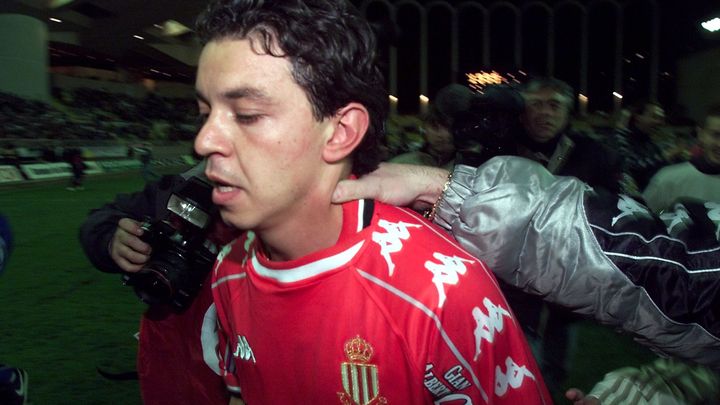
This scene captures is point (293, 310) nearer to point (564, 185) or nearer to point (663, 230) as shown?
point (564, 185)

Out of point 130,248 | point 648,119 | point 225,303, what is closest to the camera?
point 225,303

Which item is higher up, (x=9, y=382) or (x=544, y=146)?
(x=544, y=146)

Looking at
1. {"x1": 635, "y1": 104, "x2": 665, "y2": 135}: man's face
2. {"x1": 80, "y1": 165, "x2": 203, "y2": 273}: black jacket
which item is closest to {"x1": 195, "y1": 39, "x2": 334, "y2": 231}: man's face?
{"x1": 80, "y1": 165, "x2": 203, "y2": 273}: black jacket

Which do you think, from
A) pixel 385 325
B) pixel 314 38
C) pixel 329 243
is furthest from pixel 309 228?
pixel 314 38

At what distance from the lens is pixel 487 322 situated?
4.53 ft

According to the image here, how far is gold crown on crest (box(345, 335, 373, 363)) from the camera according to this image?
4.70 feet

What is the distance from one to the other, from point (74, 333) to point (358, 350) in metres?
4.41

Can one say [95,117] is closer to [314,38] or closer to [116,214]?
[116,214]

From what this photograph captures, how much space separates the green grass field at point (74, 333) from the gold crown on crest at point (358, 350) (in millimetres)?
2896

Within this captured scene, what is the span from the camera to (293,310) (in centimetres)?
154

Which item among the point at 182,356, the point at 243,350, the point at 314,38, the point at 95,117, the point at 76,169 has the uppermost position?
the point at 314,38

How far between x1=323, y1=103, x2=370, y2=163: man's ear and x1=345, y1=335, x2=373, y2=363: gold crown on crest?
0.40 m

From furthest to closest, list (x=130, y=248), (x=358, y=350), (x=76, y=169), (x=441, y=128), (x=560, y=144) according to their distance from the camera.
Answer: (x=76, y=169), (x=441, y=128), (x=560, y=144), (x=130, y=248), (x=358, y=350)

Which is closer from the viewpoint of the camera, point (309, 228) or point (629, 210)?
point (629, 210)
